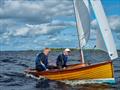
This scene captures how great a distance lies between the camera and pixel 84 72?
2480 centimetres

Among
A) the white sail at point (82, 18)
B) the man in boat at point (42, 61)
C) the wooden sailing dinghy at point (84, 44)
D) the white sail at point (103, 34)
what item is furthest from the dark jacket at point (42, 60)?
the white sail at point (103, 34)

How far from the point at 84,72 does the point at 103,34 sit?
2964mm

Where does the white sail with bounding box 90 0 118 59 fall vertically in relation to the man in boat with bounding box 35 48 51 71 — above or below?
above

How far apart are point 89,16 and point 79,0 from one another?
1380mm

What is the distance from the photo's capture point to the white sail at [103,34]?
23.7 metres

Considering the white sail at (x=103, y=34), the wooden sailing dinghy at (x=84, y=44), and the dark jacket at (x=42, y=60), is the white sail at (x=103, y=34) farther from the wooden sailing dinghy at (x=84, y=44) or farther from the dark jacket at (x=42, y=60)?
the dark jacket at (x=42, y=60)

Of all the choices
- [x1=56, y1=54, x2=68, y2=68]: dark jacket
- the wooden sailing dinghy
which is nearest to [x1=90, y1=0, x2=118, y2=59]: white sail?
the wooden sailing dinghy

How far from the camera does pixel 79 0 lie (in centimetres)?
2647

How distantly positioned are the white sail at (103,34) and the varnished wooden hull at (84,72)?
2.86 ft

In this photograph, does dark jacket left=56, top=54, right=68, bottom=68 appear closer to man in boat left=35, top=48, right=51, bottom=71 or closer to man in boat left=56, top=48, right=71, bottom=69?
man in boat left=56, top=48, right=71, bottom=69

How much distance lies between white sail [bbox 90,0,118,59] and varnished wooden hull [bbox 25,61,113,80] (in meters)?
0.87

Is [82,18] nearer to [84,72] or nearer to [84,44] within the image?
[84,44]

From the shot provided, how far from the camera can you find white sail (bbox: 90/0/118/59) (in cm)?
2367

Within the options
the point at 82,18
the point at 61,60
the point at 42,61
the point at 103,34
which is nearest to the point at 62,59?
the point at 61,60
